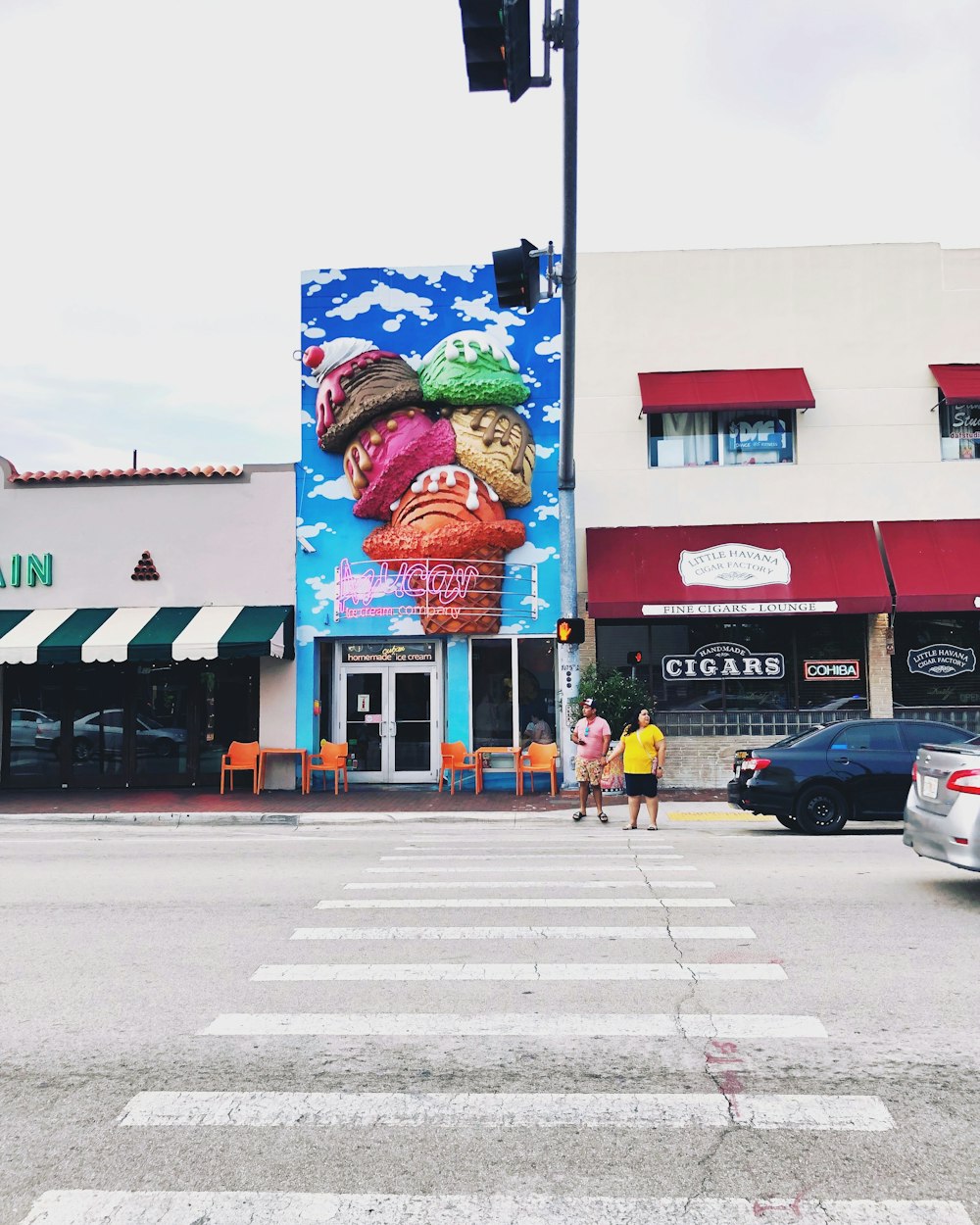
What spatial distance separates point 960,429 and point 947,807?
44.5 ft

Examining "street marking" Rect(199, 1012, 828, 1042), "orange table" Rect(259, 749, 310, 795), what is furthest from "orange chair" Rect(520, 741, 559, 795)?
"street marking" Rect(199, 1012, 828, 1042)

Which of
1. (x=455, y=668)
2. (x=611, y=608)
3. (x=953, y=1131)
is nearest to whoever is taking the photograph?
(x=953, y=1131)

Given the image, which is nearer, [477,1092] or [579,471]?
[477,1092]

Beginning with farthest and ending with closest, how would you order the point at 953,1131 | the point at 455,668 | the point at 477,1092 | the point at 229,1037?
the point at 455,668 → the point at 229,1037 → the point at 477,1092 → the point at 953,1131

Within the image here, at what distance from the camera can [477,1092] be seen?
4898mm

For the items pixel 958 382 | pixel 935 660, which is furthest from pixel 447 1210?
pixel 958 382

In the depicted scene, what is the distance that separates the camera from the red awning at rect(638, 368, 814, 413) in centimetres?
1995

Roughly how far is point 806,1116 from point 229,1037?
9.55ft

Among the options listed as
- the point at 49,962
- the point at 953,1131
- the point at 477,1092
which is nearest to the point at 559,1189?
the point at 477,1092

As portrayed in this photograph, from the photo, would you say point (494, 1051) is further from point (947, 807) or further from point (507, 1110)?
point (947, 807)

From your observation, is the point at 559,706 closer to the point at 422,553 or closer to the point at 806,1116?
the point at 422,553

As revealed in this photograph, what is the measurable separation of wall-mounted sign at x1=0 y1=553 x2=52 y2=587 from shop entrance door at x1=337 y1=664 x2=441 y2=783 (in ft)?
19.6

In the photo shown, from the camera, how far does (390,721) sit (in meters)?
20.9

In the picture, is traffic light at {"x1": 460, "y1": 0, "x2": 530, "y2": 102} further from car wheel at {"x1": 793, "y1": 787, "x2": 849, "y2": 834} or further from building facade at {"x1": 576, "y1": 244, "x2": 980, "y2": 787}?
building facade at {"x1": 576, "y1": 244, "x2": 980, "y2": 787}
